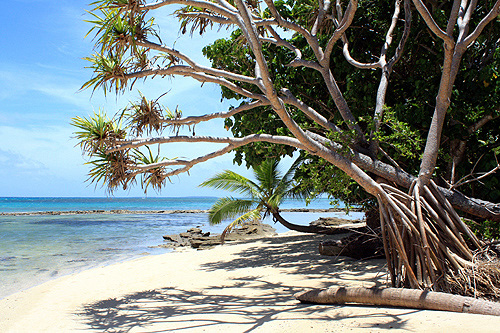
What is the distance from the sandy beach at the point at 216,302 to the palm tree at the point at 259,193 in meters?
3.45

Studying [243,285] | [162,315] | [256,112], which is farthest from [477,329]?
[256,112]

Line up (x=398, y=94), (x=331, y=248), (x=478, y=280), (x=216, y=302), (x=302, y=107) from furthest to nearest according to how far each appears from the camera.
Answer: (x=331, y=248), (x=398, y=94), (x=302, y=107), (x=216, y=302), (x=478, y=280)

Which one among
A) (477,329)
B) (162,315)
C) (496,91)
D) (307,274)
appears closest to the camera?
(477,329)

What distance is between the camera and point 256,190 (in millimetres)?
14703

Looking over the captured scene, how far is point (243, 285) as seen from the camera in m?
7.21

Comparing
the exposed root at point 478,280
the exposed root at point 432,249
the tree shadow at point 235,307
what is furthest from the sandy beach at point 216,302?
the exposed root at point 478,280

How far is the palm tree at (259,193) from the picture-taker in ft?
46.5

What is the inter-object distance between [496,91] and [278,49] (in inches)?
181

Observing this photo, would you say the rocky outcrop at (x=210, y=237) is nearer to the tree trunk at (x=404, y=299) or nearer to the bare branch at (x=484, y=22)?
the tree trunk at (x=404, y=299)

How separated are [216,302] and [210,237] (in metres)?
10.2

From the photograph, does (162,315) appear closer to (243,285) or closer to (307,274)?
(243,285)

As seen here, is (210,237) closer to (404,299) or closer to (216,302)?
(216,302)

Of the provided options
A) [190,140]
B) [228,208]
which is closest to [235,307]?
[190,140]

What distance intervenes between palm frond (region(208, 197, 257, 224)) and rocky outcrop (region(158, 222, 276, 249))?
122cm
